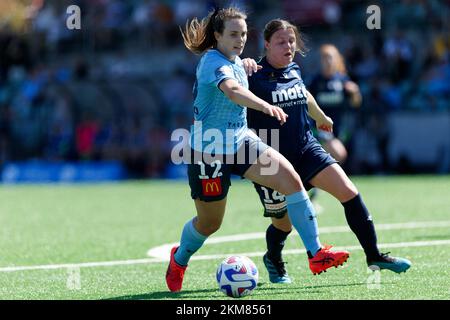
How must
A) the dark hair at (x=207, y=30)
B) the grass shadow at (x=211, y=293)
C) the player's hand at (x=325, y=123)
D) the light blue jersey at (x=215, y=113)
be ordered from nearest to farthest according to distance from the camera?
the grass shadow at (x=211, y=293)
the light blue jersey at (x=215, y=113)
the dark hair at (x=207, y=30)
the player's hand at (x=325, y=123)

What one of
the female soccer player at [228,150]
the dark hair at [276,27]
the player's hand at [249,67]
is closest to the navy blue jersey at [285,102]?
the player's hand at [249,67]

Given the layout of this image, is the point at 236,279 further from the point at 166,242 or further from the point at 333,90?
the point at 333,90

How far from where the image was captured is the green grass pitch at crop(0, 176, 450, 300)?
25.1ft

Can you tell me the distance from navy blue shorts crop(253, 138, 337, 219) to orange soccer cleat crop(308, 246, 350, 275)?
0.72 metres

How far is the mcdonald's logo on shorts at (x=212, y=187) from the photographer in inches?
300

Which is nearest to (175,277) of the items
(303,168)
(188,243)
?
(188,243)

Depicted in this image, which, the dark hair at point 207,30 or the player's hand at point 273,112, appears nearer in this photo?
the player's hand at point 273,112

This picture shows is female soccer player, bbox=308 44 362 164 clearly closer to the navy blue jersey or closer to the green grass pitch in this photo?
the green grass pitch

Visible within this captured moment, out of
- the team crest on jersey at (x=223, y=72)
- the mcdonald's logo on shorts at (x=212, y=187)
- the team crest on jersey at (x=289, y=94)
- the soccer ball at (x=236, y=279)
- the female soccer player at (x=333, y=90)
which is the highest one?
the team crest on jersey at (x=223, y=72)

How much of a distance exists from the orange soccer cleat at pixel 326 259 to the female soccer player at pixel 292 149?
0.54 m

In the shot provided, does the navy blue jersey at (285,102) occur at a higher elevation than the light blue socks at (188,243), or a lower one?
higher

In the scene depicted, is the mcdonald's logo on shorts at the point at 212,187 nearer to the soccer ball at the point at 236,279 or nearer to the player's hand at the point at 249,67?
the soccer ball at the point at 236,279

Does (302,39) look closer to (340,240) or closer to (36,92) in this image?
(340,240)

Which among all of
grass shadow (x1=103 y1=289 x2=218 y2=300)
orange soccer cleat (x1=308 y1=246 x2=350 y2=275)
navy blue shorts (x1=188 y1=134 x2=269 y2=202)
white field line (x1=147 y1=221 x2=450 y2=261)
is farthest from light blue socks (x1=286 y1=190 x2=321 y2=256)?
white field line (x1=147 y1=221 x2=450 y2=261)
